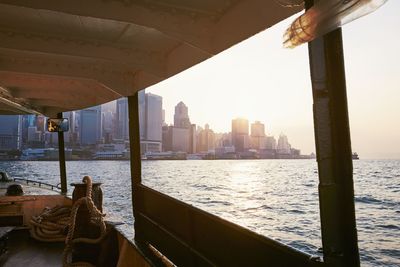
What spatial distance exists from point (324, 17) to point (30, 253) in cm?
787

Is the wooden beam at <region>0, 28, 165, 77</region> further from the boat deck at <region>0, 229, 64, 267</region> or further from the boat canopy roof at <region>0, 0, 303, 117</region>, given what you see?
the boat deck at <region>0, 229, 64, 267</region>

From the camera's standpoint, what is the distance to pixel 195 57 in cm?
509

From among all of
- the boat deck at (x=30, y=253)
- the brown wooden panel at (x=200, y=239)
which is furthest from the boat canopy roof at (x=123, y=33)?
the boat deck at (x=30, y=253)

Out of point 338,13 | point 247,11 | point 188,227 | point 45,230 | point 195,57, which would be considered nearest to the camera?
point 338,13

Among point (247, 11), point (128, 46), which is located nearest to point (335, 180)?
point (247, 11)

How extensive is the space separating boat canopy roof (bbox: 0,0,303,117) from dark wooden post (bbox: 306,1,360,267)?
2.34 feet

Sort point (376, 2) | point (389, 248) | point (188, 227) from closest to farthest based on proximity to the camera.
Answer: point (376, 2) < point (188, 227) < point (389, 248)

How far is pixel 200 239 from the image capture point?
12.7 feet

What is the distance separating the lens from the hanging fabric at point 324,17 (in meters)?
1.84

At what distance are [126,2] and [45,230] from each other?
21.3 ft

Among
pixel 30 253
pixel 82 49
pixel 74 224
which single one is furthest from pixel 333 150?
pixel 30 253

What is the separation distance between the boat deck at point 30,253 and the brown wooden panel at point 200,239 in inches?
93.2

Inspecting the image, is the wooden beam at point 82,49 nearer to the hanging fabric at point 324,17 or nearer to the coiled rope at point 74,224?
the coiled rope at point 74,224

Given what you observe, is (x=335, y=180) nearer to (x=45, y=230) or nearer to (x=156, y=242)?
(x=156, y=242)
